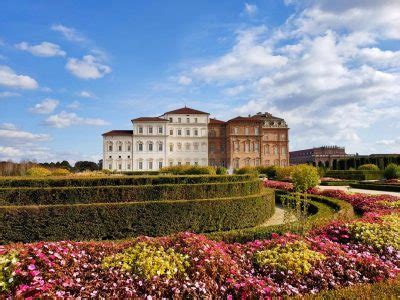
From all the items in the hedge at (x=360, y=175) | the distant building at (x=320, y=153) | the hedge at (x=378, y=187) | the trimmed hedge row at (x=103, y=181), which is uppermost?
the distant building at (x=320, y=153)

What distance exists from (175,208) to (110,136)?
47.9m

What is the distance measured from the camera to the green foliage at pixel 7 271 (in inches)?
139

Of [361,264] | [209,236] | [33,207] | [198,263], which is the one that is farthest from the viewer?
[33,207]

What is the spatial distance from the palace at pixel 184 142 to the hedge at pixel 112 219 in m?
46.4

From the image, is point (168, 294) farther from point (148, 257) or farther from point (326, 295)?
point (326, 295)

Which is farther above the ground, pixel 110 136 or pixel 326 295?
pixel 110 136

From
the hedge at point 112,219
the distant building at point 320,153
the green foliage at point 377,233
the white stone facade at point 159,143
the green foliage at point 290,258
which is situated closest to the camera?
the green foliage at point 290,258

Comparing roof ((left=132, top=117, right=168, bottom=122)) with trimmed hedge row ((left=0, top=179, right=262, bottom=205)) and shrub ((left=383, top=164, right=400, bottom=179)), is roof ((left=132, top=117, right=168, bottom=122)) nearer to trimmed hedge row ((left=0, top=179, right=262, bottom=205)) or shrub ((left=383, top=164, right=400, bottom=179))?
shrub ((left=383, top=164, right=400, bottom=179))

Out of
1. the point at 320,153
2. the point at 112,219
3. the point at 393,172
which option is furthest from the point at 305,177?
the point at 320,153

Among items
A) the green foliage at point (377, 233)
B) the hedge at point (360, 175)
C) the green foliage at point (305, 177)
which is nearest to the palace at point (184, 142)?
the hedge at point (360, 175)

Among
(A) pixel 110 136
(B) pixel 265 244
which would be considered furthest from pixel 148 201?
(A) pixel 110 136

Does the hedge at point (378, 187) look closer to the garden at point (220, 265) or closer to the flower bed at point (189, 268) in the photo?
the garden at point (220, 265)

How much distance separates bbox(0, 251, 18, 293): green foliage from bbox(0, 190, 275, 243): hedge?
13.1ft

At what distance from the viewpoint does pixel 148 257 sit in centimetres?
411
